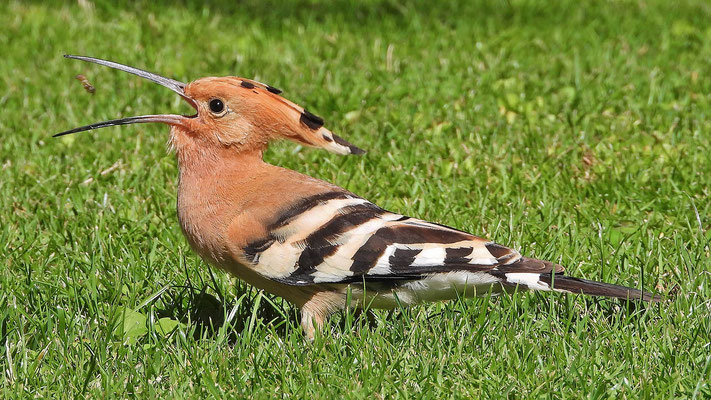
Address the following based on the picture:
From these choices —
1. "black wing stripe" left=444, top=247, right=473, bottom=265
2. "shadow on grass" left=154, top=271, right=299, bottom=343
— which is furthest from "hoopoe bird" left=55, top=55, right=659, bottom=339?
"shadow on grass" left=154, top=271, right=299, bottom=343

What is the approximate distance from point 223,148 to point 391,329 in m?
0.91

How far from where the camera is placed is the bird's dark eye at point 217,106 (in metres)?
3.77

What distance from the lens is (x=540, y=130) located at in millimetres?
5957

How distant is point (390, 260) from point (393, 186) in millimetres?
1808

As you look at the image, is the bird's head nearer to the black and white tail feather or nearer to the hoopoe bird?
the hoopoe bird

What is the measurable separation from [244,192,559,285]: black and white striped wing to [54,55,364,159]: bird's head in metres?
0.37

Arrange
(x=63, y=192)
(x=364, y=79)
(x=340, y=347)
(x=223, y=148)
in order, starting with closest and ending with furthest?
(x=340, y=347) → (x=223, y=148) → (x=63, y=192) → (x=364, y=79)

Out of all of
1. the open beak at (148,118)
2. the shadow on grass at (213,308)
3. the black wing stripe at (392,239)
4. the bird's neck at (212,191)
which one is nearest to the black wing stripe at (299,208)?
the bird's neck at (212,191)

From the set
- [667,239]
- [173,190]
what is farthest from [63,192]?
[667,239]

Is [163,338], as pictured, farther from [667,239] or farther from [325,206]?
[667,239]

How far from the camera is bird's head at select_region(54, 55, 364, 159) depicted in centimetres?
376

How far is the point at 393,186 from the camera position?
5277mm

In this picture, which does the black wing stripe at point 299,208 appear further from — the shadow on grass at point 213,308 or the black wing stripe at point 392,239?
the shadow on grass at point 213,308

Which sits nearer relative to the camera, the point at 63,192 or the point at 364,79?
the point at 63,192
